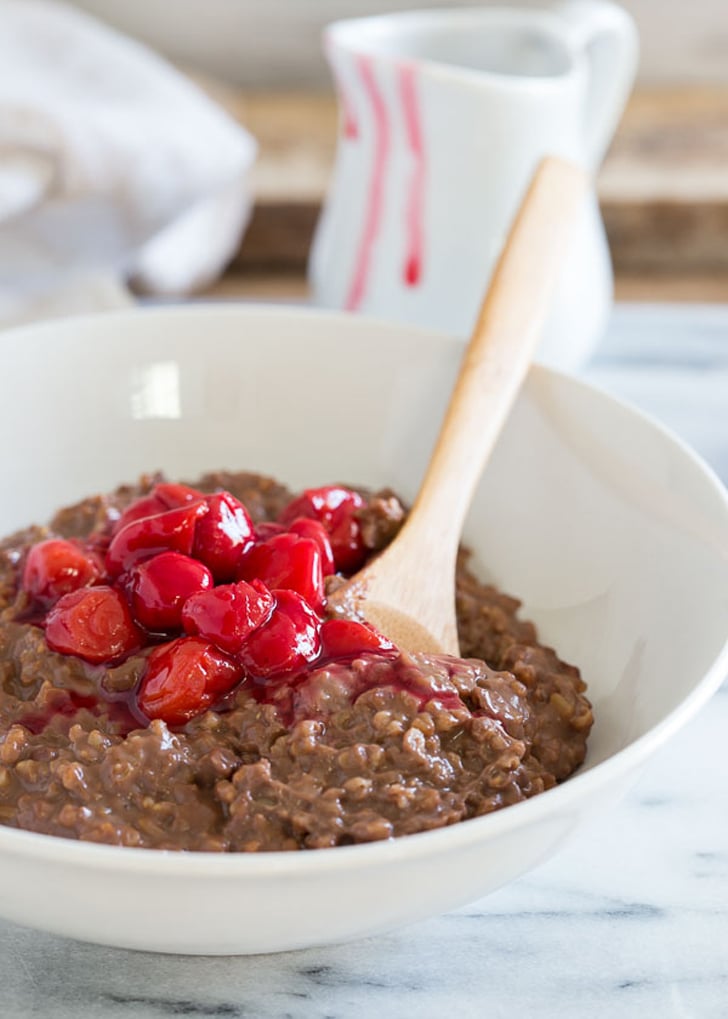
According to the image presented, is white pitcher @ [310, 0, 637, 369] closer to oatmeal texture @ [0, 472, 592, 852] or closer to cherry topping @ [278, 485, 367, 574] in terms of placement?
cherry topping @ [278, 485, 367, 574]

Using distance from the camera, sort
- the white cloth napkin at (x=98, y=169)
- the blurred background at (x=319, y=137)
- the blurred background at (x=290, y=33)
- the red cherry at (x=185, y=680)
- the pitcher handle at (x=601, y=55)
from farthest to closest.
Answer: the blurred background at (x=290, y=33) < the blurred background at (x=319, y=137) < the white cloth napkin at (x=98, y=169) < the pitcher handle at (x=601, y=55) < the red cherry at (x=185, y=680)

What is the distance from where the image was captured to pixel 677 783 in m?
→ 1.38

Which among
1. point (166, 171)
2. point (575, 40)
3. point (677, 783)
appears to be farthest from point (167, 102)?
point (677, 783)

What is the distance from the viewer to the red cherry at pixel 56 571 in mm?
1323

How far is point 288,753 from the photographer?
43.1 inches

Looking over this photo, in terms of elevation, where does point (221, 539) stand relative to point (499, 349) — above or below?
below

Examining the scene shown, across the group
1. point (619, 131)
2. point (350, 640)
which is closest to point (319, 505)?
point (350, 640)

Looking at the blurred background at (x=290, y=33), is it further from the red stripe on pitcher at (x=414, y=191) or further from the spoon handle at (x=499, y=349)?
the spoon handle at (x=499, y=349)

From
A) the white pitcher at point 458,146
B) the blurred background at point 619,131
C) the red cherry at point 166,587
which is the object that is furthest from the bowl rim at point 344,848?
the blurred background at point 619,131

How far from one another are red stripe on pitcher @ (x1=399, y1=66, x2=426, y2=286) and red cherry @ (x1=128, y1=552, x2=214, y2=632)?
93 cm

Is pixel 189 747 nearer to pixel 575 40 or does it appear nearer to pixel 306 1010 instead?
pixel 306 1010

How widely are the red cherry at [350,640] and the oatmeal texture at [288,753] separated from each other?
0.02m

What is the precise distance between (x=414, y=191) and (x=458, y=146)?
3.9 inches

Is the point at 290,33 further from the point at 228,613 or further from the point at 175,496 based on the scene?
the point at 228,613
